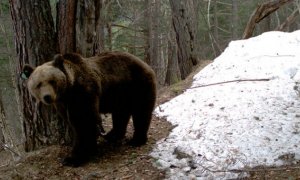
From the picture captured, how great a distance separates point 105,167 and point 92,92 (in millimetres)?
1027

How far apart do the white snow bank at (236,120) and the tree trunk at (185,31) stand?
215cm

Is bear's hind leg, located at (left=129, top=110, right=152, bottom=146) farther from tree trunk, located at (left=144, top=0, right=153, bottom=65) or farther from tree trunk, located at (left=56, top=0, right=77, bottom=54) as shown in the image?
tree trunk, located at (left=144, top=0, right=153, bottom=65)

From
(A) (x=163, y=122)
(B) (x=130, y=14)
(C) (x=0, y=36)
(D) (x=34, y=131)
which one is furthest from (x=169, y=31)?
(D) (x=34, y=131)

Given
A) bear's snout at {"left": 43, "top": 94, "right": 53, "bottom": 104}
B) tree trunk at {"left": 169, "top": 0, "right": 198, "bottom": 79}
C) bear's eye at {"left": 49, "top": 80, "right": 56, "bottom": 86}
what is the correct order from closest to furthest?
bear's snout at {"left": 43, "top": 94, "right": 53, "bottom": 104} < bear's eye at {"left": 49, "top": 80, "right": 56, "bottom": 86} < tree trunk at {"left": 169, "top": 0, "right": 198, "bottom": 79}

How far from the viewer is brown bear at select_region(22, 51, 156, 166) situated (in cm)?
480

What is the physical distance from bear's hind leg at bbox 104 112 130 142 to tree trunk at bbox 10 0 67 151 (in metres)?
0.70

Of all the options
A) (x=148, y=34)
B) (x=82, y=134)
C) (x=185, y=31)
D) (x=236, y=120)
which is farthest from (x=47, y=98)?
(x=148, y=34)

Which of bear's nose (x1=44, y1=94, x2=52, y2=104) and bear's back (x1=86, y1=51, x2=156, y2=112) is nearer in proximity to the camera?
bear's nose (x1=44, y1=94, x2=52, y2=104)

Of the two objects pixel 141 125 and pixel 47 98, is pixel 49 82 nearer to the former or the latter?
pixel 47 98

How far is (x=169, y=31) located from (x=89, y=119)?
1456cm

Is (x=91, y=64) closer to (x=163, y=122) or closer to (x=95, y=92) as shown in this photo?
(x=95, y=92)

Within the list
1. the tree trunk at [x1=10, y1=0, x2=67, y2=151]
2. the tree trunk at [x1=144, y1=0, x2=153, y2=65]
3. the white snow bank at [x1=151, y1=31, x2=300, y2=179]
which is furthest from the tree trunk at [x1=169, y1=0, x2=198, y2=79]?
the tree trunk at [x1=10, y1=0, x2=67, y2=151]

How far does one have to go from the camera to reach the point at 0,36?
1756 centimetres

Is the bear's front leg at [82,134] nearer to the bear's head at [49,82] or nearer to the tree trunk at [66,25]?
the bear's head at [49,82]
